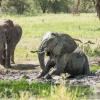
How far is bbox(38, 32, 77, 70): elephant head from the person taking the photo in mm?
16734

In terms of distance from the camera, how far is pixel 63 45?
17.5 m

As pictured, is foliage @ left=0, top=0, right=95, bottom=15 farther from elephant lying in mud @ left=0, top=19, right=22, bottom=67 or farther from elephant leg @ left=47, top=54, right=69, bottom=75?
elephant leg @ left=47, top=54, right=69, bottom=75

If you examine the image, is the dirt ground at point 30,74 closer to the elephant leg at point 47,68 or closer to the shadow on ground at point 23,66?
the shadow on ground at point 23,66

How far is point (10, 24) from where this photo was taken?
22.0 meters

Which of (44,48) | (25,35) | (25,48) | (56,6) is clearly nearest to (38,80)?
(44,48)

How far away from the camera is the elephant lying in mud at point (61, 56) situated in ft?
55.4

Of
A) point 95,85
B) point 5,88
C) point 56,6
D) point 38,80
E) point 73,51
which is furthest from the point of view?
point 56,6

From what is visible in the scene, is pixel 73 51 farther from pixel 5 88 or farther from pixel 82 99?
pixel 82 99

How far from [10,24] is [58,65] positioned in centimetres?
508

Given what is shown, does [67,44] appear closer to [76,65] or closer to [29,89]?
[76,65]

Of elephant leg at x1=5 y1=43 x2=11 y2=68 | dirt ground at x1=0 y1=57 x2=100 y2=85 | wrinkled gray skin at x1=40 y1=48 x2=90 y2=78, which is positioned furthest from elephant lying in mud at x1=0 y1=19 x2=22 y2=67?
wrinkled gray skin at x1=40 y1=48 x2=90 y2=78

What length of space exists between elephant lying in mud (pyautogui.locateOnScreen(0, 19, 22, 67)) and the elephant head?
4.18 m

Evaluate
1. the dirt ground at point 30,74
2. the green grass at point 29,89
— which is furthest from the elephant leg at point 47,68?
the green grass at point 29,89

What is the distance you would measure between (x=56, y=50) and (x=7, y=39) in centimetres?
529
